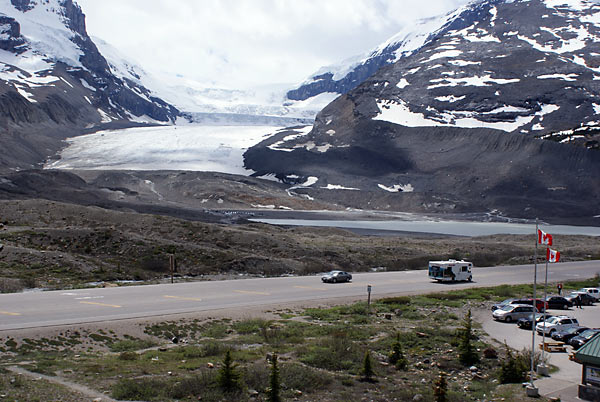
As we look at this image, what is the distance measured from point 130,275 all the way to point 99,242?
8004 millimetres

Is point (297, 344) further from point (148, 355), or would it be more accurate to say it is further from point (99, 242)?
point (99, 242)

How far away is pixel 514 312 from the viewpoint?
1122 inches

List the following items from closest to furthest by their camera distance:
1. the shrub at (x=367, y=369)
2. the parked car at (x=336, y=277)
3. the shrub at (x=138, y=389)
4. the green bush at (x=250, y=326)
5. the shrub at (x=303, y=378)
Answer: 1. the shrub at (x=138, y=389)
2. the shrub at (x=303, y=378)
3. the shrub at (x=367, y=369)
4. the green bush at (x=250, y=326)
5. the parked car at (x=336, y=277)

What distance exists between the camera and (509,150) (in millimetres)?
144250

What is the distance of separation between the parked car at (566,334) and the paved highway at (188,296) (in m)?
11.6

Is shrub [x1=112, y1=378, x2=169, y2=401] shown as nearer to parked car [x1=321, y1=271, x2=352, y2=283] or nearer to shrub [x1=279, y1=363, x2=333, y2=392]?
shrub [x1=279, y1=363, x2=333, y2=392]

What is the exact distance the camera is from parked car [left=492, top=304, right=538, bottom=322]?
28312mm

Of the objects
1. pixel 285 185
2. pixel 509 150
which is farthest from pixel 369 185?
pixel 509 150

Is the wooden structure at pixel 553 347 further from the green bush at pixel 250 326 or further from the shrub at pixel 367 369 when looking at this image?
the green bush at pixel 250 326

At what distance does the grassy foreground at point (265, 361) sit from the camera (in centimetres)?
1557

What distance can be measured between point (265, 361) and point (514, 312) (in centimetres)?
1483

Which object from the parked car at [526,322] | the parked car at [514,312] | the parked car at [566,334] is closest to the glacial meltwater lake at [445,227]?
the parked car at [514,312]

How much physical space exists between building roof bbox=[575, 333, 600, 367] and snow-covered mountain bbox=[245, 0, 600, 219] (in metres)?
109

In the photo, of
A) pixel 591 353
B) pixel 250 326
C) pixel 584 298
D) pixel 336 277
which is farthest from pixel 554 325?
pixel 336 277
